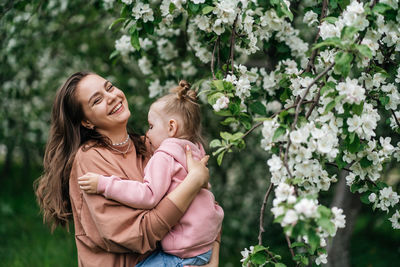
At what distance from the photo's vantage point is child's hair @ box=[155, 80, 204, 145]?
2391mm

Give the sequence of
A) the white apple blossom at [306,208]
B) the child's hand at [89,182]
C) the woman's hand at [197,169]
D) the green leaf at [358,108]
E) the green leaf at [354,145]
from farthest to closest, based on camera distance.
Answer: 1. the woman's hand at [197,169]
2. the child's hand at [89,182]
3. the green leaf at [354,145]
4. the green leaf at [358,108]
5. the white apple blossom at [306,208]

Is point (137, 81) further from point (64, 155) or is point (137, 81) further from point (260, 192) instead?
point (64, 155)

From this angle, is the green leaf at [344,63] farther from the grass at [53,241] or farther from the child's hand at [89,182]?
the grass at [53,241]

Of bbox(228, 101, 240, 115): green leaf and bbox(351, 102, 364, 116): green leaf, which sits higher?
bbox(351, 102, 364, 116): green leaf

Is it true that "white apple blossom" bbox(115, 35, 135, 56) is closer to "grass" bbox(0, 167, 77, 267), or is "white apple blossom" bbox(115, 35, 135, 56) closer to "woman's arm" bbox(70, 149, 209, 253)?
"woman's arm" bbox(70, 149, 209, 253)

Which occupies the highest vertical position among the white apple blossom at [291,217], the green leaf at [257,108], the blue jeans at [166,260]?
the white apple blossom at [291,217]

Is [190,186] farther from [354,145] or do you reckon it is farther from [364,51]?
[364,51]

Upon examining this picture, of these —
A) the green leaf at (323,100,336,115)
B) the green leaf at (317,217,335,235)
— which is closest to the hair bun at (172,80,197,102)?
the green leaf at (323,100,336,115)

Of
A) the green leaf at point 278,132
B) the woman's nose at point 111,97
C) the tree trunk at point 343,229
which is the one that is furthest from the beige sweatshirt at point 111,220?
the tree trunk at point 343,229

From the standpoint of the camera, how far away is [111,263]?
2.23 metres

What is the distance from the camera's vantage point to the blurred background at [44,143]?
14.6 feet

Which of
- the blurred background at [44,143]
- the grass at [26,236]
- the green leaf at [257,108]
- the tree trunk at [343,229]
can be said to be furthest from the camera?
the grass at [26,236]

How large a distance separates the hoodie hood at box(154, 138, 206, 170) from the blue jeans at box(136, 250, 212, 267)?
17.3 inches

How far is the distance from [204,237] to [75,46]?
3.68 metres
